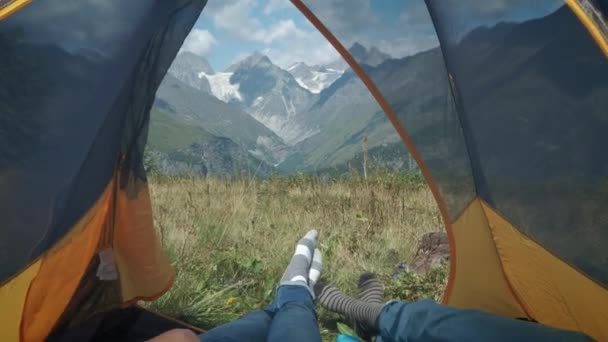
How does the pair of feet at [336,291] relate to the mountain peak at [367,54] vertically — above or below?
below

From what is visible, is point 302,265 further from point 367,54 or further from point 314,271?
point 367,54

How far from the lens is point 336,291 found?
2.58m

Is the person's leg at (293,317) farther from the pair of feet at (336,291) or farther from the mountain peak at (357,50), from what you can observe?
the mountain peak at (357,50)

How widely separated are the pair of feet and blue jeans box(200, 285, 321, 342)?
0.51 feet

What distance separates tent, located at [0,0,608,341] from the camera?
1538mm

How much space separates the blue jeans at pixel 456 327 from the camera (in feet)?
5.19

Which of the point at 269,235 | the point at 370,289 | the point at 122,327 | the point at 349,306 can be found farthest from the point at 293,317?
the point at 269,235

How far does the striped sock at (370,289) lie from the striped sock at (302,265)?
251 millimetres

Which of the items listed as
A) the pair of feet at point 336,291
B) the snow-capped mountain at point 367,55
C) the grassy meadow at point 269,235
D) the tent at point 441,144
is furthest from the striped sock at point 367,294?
the snow-capped mountain at point 367,55

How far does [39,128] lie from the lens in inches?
70.4

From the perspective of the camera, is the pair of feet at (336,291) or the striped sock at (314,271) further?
the striped sock at (314,271)

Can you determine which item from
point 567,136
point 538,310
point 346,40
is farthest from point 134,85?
point 538,310

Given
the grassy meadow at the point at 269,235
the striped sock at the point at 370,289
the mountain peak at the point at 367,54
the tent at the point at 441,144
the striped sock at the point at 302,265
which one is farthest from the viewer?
the grassy meadow at the point at 269,235

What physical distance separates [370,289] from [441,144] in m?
0.98
